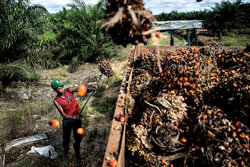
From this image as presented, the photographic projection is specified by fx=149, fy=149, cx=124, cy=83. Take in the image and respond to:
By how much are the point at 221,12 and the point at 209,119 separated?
1799 centimetres

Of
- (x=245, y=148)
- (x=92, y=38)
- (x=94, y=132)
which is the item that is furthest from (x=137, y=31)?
(x=92, y=38)

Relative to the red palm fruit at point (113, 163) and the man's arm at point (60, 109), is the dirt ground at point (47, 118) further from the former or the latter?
the red palm fruit at point (113, 163)

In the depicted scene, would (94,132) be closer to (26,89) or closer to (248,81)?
(248,81)

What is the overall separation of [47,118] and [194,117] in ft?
14.1

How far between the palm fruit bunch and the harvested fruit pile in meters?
0.28

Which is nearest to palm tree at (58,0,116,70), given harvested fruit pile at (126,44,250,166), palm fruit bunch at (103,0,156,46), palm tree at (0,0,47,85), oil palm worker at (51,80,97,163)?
palm tree at (0,0,47,85)

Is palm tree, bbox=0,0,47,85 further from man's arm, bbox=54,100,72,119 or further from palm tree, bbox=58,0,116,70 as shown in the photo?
man's arm, bbox=54,100,72,119

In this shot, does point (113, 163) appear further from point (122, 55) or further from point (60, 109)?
point (122, 55)

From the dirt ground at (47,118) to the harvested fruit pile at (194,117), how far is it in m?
1.72

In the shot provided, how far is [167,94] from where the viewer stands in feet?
6.88

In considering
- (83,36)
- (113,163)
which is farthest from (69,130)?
(83,36)

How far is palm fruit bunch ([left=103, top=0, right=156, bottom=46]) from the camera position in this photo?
1.13 m

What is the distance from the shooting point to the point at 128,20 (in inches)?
46.9

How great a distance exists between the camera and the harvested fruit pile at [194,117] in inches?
60.0
